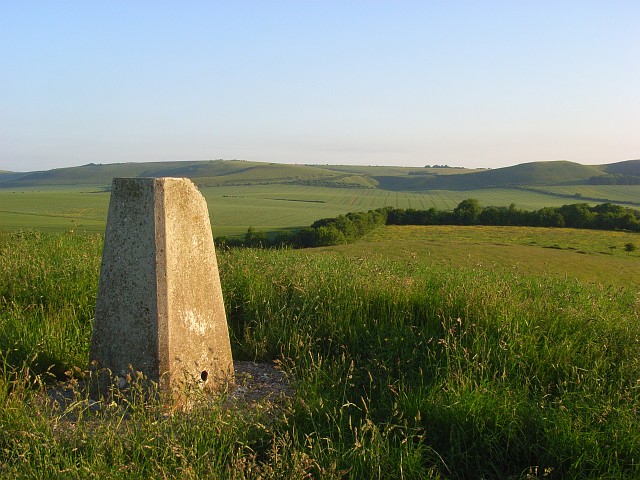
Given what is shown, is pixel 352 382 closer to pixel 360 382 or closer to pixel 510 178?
pixel 360 382

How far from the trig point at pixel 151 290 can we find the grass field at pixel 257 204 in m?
43.1

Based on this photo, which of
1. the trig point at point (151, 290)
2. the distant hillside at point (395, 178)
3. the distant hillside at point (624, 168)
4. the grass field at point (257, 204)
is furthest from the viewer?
the distant hillside at point (624, 168)

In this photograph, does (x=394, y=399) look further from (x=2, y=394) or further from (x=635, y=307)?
(x=635, y=307)

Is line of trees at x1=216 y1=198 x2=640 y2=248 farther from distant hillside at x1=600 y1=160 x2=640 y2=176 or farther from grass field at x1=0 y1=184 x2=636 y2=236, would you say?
distant hillside at x1=600 y1=160 x2=640 y2=176

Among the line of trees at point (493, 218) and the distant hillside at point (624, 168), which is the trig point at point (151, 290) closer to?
the line of trees at point (493, 218)

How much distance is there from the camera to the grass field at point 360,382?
11.0 feet

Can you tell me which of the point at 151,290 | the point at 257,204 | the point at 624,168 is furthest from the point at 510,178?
the point at 151,290

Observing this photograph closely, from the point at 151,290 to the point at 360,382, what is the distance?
79.1 inches

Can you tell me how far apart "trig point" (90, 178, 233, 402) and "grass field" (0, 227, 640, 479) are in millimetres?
445

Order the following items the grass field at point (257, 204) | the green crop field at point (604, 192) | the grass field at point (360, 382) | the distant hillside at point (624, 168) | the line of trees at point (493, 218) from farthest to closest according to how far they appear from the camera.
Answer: the distant hillside at point (624, 168), the green crop field at point (604, 192), the grass field at point (257, 204), the line of trees at point (493, 218), the grass field at point (360, 382)

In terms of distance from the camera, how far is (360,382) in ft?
15.3

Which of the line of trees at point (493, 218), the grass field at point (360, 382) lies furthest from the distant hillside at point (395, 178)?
the grass field at point (360, 382)

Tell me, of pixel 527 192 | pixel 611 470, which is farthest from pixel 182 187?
pixel 527 192

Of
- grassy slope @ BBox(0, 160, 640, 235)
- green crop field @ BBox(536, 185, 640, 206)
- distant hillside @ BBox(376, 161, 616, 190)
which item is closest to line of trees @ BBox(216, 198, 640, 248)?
grassy slope @ BBox(0, 160, 640, 235)
